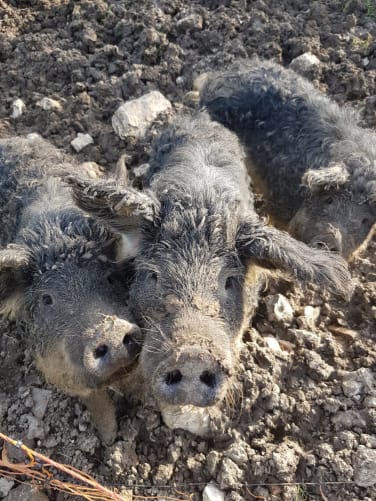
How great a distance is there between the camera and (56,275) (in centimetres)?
348

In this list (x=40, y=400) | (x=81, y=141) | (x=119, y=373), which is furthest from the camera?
(x=81, y=141)

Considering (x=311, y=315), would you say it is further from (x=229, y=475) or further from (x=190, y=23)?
(x=190, y=23)

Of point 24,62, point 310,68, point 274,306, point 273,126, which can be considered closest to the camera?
point 274,306

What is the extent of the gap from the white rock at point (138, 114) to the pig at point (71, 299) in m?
1.92

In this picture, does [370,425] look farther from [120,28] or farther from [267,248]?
[120,28]

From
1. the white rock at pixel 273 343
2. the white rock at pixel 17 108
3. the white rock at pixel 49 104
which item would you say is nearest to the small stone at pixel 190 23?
the white rock at pixel 49 104

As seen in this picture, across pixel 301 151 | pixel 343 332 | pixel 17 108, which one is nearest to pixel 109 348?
pixel 343 332

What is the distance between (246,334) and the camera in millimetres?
4195

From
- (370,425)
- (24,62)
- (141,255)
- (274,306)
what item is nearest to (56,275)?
(141,255)

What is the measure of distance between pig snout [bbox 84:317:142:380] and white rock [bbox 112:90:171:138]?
3301 millimetres

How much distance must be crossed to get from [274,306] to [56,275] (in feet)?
6.15

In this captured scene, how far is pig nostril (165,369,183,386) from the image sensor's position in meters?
2.82

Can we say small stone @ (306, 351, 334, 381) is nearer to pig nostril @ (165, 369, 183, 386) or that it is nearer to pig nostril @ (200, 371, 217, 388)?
pig nostril @ (200, 371, 217, 388)

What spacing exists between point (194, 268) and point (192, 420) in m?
1.22
